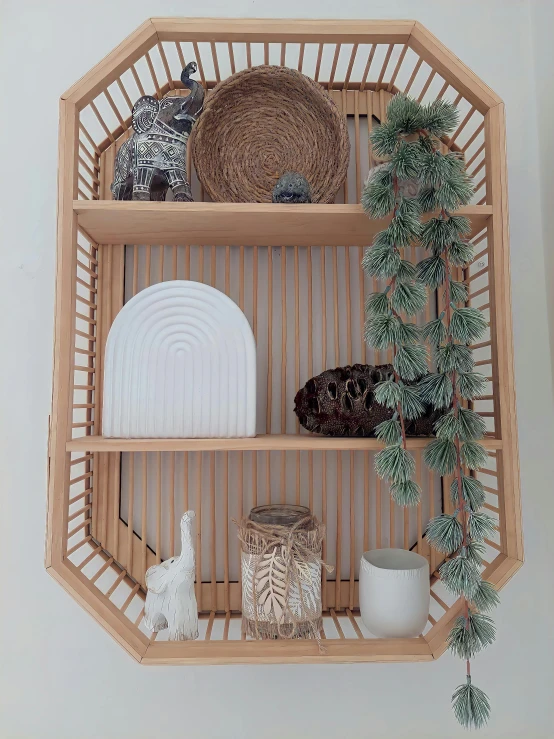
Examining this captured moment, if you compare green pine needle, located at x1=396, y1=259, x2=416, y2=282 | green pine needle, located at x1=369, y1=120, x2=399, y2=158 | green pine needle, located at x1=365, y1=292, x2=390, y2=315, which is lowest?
green pine needle, located at x1=365, y1=292, x2=390, y2=315

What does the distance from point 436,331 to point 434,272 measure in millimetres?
81

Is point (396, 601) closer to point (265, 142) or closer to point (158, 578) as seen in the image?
point (158, 578)

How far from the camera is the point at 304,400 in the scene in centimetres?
83

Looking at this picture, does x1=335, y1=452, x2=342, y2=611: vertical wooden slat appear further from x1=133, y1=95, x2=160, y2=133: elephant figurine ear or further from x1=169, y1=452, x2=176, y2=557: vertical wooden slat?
x1=133, y1=95, x2=160, y2=133: elephant figurine ear

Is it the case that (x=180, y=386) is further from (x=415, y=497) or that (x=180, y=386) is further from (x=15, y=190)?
(x=15, y=190)

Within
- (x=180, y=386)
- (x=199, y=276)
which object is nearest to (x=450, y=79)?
(x=199, y=276)

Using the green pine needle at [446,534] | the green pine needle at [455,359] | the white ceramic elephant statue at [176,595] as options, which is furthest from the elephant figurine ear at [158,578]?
the green pine needle at [455,359]

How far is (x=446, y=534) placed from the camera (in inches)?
28.0

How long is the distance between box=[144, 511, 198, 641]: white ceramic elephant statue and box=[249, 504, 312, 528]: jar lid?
0.35 feet

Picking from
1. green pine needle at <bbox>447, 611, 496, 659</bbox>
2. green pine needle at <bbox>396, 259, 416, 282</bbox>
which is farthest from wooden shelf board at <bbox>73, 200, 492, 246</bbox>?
green pine needle at <bbox>447, 611, 496, 659</bbox>

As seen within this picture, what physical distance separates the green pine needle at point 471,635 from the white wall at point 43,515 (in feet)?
1.03

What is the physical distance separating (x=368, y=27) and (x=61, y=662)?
1123 mm

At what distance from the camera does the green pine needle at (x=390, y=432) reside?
721mm

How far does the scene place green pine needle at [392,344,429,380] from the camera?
0.70m
